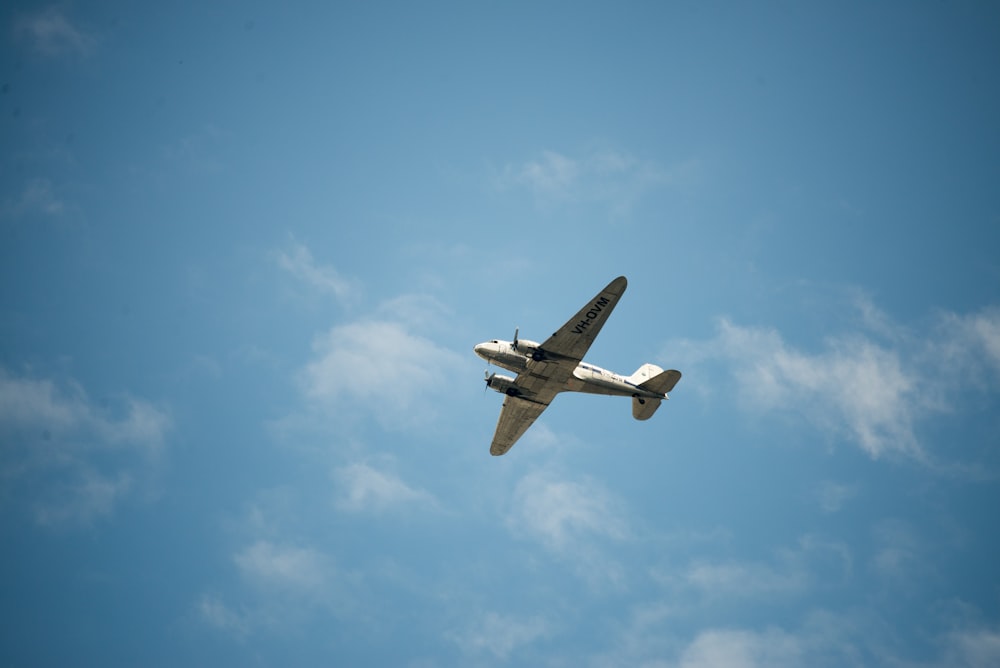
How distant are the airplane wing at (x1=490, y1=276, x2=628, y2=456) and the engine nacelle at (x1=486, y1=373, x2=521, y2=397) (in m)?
0.25

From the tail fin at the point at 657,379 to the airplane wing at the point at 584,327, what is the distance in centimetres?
792

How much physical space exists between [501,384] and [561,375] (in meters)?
5.36

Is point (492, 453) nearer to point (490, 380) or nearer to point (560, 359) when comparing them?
point (490, 380)

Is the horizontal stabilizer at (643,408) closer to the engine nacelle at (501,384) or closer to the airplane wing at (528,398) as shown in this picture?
the airplane wing at (528,398)

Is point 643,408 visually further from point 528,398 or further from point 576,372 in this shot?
point 528,398

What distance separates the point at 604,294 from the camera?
2140 inches

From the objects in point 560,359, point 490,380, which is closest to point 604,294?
point 560,359

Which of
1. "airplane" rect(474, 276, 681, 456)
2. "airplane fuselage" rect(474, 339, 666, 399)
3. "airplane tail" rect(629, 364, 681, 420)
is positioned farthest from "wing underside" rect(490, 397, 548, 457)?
"airplane tail" rect(629, 364, 681, 420)

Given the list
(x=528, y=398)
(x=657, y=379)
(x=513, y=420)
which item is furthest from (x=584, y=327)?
(x=513, y=420)

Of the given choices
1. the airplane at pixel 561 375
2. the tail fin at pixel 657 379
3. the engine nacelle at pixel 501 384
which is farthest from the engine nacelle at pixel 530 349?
the tail fin at pixel 657 379

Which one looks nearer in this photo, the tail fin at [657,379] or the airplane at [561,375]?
the airplane at [561,375]

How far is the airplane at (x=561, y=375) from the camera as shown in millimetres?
55219

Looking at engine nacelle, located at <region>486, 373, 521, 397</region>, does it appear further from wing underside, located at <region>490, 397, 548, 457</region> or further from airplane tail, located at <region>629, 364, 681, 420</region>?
airplane tail, located at <region>629, 364, 681, 420</region>

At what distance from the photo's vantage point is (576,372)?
60344 millimetres
